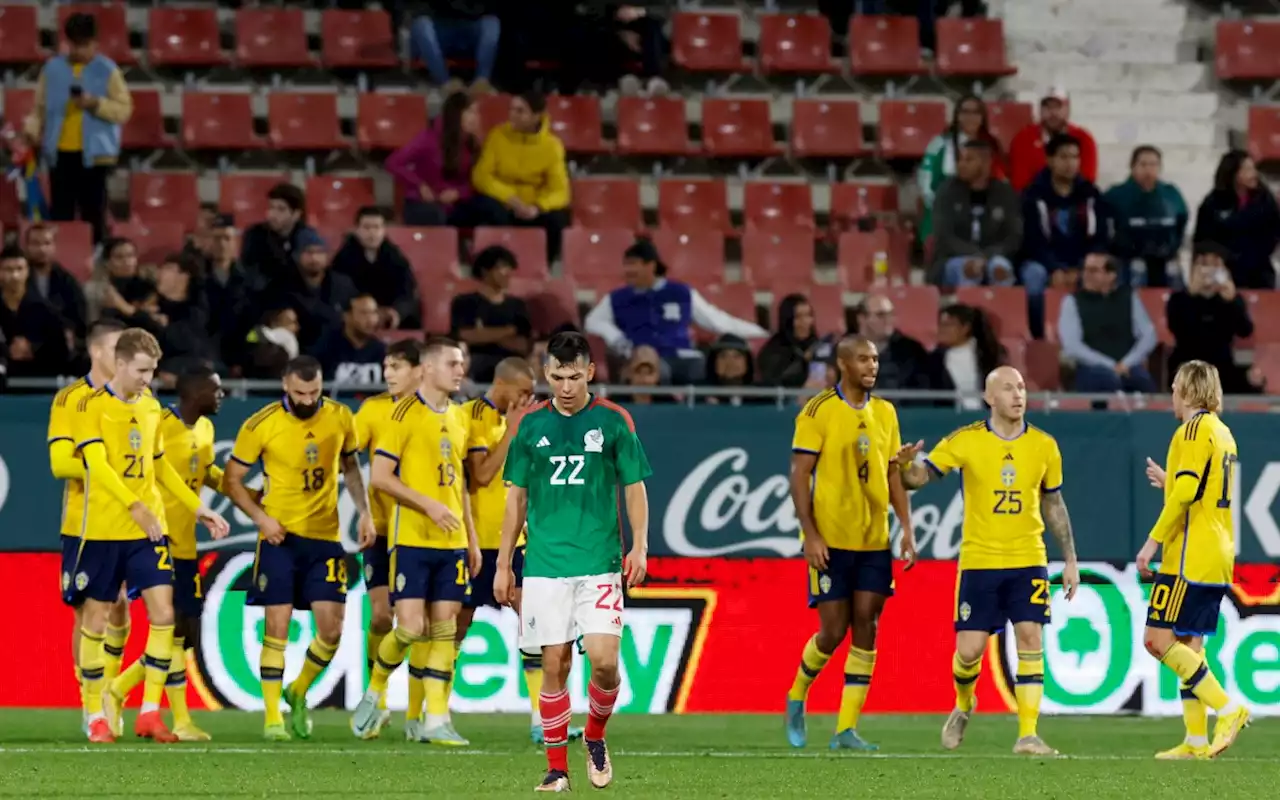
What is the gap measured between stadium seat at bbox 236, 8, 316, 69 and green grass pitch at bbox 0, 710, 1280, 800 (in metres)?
8.87

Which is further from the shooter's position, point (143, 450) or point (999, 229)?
point (999, 229)

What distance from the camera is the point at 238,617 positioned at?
14.9m

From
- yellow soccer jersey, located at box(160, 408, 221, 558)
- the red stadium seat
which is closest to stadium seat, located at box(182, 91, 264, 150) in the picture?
the red stadium seat

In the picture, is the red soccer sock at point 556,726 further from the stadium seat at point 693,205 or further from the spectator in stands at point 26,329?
the stadium seat at point 693,205

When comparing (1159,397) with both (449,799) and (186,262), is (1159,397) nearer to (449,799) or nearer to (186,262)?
(186,262)

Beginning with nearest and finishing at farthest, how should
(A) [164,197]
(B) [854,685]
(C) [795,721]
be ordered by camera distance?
1. (B) [854,685]
2. (C) [795,721]
3. (A) [164,197]

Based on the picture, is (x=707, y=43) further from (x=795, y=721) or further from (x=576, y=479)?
(x=576, y=479)

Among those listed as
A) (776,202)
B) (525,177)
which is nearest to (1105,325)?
(776,202)

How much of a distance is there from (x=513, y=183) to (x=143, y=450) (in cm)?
770

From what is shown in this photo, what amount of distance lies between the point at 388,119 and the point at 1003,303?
6275mm

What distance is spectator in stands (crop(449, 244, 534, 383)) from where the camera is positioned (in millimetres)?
16219

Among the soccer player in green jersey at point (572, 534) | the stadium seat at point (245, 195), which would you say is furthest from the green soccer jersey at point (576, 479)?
Answer: the stadium seat at point (245, 195)

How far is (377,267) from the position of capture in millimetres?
17328

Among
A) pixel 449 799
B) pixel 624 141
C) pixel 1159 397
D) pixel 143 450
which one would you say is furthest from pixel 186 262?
pixel 449 799
